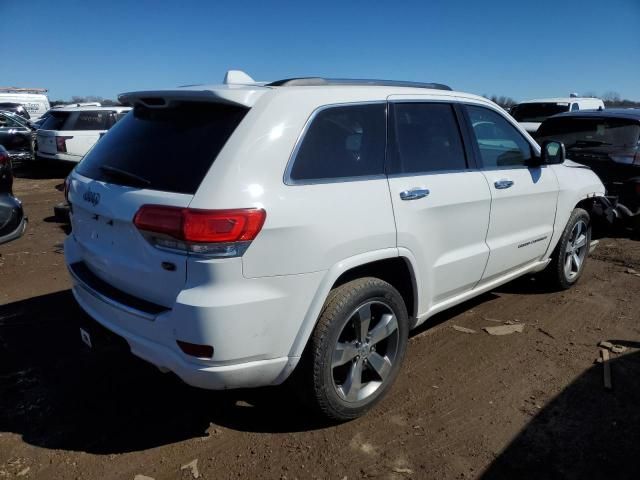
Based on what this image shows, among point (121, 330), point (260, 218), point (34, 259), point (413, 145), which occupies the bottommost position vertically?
point (34, 259)

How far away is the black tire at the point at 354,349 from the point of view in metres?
2.63

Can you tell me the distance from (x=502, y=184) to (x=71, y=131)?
1159cm

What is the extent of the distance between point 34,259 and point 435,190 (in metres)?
4.94

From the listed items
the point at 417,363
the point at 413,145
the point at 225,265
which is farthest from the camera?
the point at 417,363

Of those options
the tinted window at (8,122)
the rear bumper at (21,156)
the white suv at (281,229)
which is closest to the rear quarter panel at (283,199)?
Result: the white suv at (281,229)

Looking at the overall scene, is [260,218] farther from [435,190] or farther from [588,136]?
[588,136]

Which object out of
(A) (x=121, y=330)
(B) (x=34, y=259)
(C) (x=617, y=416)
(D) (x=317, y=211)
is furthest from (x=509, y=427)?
(B) (x=34, y=259)

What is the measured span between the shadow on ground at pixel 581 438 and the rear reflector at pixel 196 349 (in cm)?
148

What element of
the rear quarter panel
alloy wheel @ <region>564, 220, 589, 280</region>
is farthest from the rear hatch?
alloy wheel @ <region>564, 220, 589, 280</region>

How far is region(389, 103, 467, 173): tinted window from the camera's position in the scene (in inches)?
121

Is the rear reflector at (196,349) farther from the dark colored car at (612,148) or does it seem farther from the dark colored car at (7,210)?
the dark colored car at (612,148)

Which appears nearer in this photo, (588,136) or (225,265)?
(225,265)

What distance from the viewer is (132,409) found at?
3029 millimetres

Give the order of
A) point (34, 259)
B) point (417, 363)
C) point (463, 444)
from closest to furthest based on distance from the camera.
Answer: point (463, 444)
point (417, 363)
point (34, 259)
